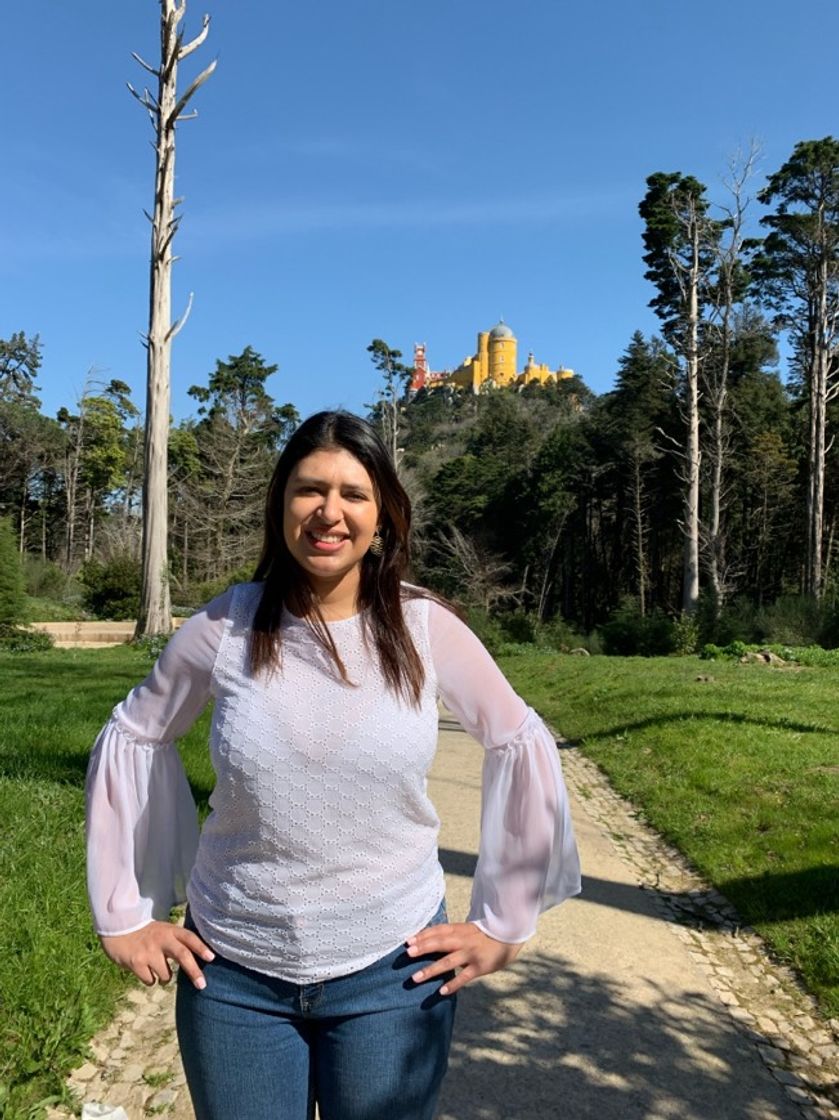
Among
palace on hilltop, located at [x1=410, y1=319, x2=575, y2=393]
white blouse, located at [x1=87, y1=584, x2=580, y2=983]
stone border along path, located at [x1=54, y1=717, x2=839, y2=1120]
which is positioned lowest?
stone border along path, located at [x1=54, y1=717, x2=839, y2=1120]

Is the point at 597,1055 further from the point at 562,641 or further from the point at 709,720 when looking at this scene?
the point at 562,641

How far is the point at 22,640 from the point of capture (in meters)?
15.4

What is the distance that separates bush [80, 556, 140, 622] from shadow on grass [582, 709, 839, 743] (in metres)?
16.1

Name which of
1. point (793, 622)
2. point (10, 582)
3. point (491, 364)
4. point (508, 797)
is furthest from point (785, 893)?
point (491, 364)

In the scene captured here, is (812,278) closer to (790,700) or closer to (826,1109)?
(790,700)

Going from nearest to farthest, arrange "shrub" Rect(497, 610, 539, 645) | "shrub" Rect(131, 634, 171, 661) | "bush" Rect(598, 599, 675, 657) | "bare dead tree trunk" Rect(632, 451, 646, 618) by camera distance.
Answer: "shrub" Rect(131, 634, 171, 661), "bush" Rect(598, 599, 675, 657), "shrub" Rect(497, 610, 539, 645), "bare dead tree trunk" Rect(632, 451, 646, 618)

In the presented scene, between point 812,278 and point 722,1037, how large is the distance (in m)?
25.6

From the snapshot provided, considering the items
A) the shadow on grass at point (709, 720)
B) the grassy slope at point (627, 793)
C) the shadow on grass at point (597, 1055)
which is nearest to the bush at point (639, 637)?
the grassy slope at point (627, 793)

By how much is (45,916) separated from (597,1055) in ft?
7.40

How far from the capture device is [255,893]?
4.75 ft

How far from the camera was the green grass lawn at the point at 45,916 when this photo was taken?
2.84 m

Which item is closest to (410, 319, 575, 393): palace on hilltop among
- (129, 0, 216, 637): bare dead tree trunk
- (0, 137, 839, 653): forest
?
(0, 137, 839, 653): forest

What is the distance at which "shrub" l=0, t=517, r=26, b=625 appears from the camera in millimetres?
15594

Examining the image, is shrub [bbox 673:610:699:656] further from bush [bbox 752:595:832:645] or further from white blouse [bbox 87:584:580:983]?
white blouse [bbox 87:584:580:983]
